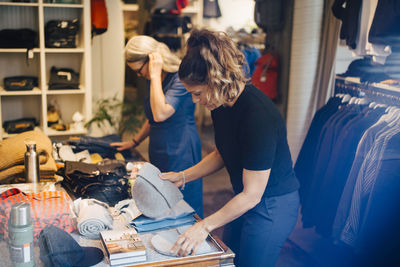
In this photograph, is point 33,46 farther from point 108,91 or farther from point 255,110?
point 255,110

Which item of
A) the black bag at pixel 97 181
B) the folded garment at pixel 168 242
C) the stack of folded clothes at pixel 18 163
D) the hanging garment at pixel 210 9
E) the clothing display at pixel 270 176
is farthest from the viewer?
the hanging garment at pixel 210 9

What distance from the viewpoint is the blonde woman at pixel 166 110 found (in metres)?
2.58

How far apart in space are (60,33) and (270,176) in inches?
116

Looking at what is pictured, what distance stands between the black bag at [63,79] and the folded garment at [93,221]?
258 cm

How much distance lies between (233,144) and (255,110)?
7.6 inches

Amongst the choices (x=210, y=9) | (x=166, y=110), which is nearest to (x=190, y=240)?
(x=166, y=110)

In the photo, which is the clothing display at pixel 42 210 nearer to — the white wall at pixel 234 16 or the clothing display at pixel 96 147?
the clothing display at pixel 96 147

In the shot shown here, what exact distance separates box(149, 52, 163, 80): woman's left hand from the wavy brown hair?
92 cm

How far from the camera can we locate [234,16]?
7.25 m

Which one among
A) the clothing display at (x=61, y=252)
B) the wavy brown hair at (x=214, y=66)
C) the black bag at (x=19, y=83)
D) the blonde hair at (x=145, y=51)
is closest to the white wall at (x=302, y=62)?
the blonde hair at (x=145, y=51)

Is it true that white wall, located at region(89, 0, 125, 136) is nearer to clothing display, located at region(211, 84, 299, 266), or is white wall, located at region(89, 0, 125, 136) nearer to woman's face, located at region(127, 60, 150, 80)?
woman's face, located at region(127, 60, 150, 80)

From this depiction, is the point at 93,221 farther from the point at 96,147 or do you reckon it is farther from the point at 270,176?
the point at 96,147

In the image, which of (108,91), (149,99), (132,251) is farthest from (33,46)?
(132,251)

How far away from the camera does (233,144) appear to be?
5.89 feet
